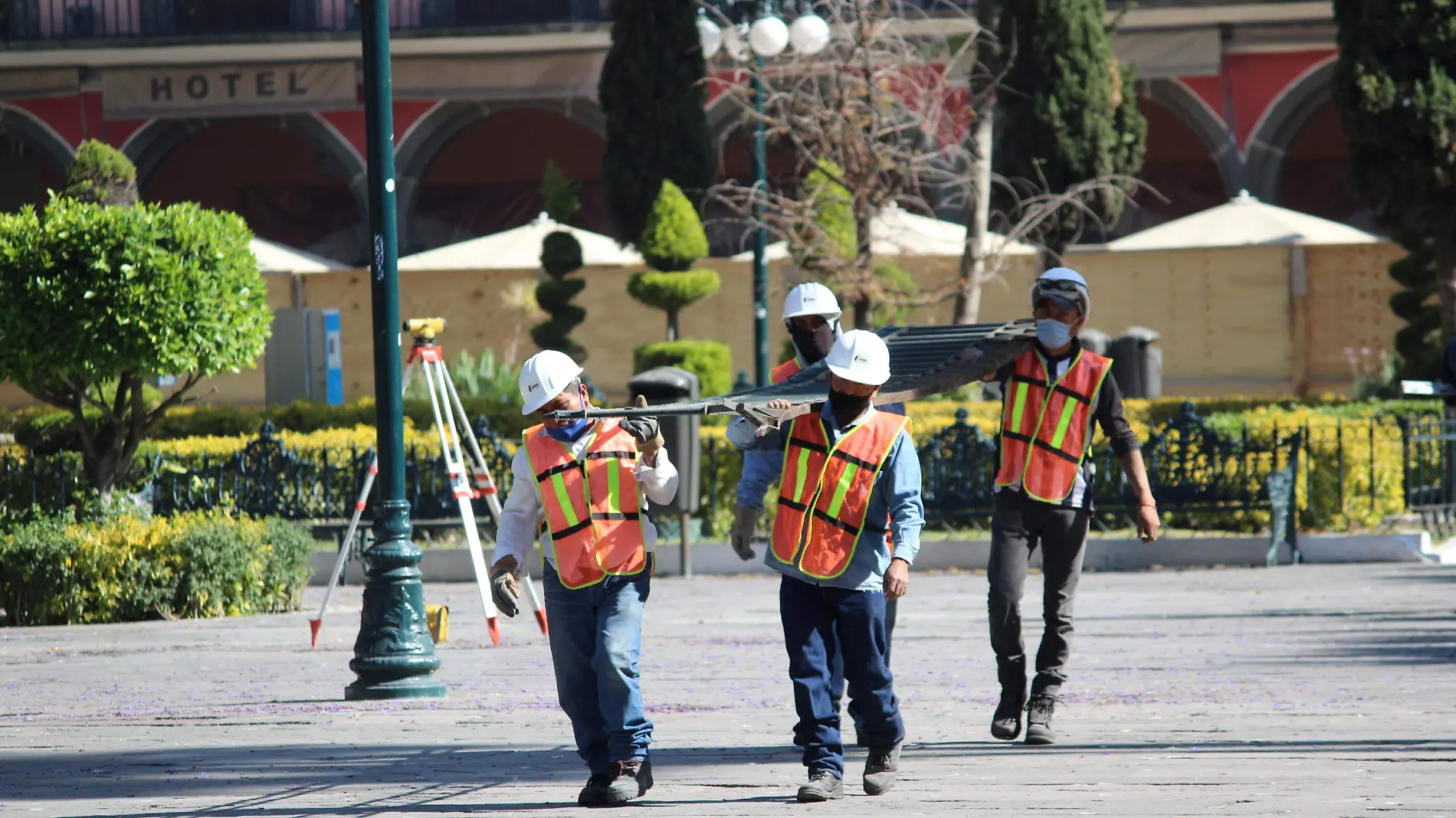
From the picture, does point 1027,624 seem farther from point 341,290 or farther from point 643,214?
point 341,290

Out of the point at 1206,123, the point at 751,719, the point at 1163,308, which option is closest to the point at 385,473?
the point at 751,719

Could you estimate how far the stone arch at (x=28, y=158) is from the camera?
31625 mm

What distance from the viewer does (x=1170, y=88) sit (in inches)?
1179

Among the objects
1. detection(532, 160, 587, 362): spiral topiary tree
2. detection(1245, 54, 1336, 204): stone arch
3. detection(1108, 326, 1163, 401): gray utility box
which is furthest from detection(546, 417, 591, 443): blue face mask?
detection(1245, 54, 1336, 204): stone arch

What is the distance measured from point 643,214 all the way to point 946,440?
1049 centimetres

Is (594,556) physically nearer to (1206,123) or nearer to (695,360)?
(695,360)

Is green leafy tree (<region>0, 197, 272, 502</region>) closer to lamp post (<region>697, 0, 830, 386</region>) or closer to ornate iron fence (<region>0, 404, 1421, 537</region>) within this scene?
ornate iron fence (<region>0, 404, 1421, 537</region>)

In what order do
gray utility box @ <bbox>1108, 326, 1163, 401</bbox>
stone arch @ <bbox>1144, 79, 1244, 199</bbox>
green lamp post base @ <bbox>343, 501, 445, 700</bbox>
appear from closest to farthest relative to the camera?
green lamp post base @ <bbox>343, 501, 445, 700</bbox> < gray utility box @ <bbox>1108, 326, 1163, 401</bbox> < stone arch @ <bbox>1144, 79, 1244, 199</bbox>

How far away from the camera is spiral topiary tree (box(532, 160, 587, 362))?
2486cm

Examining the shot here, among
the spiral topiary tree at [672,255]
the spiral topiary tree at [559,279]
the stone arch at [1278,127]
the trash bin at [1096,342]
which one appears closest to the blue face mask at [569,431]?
the trash bin at [1096,342]

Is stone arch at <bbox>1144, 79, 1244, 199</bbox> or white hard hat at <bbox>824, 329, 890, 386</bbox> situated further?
stone arch at <bbox>1144, 79, 1244, 199</bbox>

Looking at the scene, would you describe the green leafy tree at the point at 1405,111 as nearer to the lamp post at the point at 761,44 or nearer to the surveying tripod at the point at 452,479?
the lamp post at the point at 761,44

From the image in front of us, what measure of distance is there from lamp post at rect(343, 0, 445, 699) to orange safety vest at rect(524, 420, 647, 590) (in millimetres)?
2679

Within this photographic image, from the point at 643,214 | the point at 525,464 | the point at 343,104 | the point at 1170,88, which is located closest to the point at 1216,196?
the point at 1170,88
